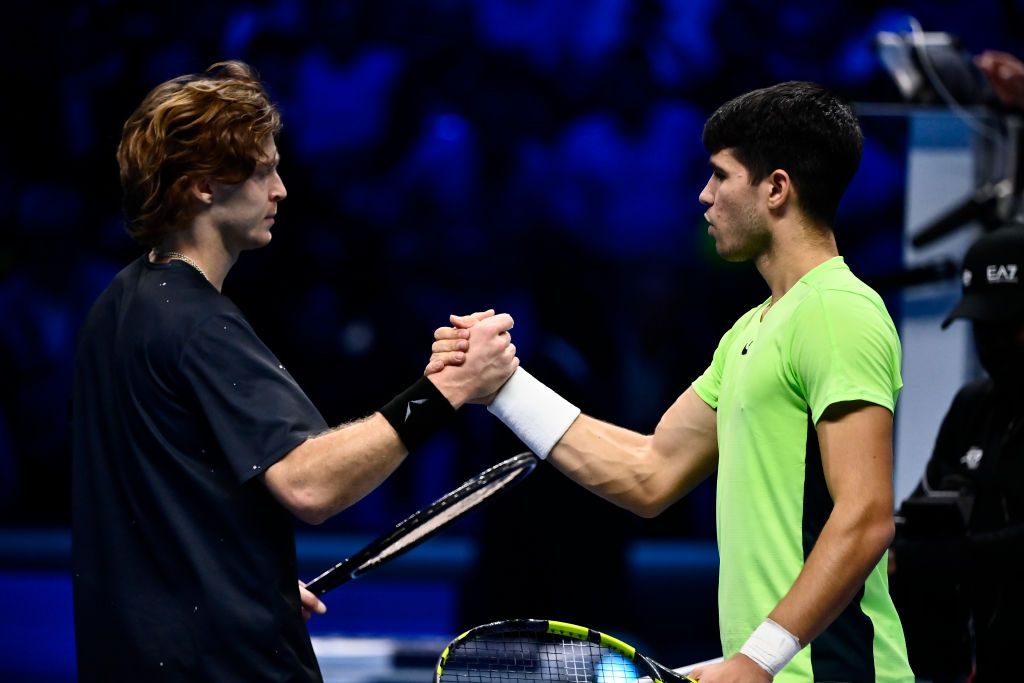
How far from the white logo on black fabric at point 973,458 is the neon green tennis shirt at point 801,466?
1053 mm

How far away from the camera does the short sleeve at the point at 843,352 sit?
191 cm

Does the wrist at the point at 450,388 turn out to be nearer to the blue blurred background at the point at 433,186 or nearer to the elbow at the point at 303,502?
the elbow at the point at 303,502

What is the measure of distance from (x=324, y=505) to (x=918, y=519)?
5.34 feet

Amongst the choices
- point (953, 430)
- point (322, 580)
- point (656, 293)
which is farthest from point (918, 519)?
point (656, 293)

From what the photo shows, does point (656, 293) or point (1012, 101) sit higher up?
point (1012, 101)


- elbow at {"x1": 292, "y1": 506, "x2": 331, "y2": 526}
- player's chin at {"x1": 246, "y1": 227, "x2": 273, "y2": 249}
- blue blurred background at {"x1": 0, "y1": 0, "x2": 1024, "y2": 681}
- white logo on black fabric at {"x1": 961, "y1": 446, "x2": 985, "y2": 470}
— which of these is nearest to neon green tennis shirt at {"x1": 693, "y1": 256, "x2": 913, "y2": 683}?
elbow at {"x1": 292, "y1": 506, "x2": 331, "y2": 526}

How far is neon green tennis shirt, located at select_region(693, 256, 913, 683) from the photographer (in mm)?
1952

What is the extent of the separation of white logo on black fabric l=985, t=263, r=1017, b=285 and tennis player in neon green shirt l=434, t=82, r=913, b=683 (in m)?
0.98

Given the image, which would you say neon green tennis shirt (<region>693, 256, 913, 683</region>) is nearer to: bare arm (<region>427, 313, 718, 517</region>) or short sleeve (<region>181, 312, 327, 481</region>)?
bare arm (<region>427, 313, 718, 517</region>)

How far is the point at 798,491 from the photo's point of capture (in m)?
2.00

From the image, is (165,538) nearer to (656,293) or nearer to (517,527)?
(517,527)

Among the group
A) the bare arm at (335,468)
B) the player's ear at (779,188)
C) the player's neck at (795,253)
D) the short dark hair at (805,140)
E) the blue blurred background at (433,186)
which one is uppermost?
the short dark hair at (805,140)

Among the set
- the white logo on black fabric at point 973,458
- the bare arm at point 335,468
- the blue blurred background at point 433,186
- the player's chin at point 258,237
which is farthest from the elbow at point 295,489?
the blue blurred background at point 433,186

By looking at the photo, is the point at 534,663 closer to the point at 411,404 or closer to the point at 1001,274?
the point at 411,404
